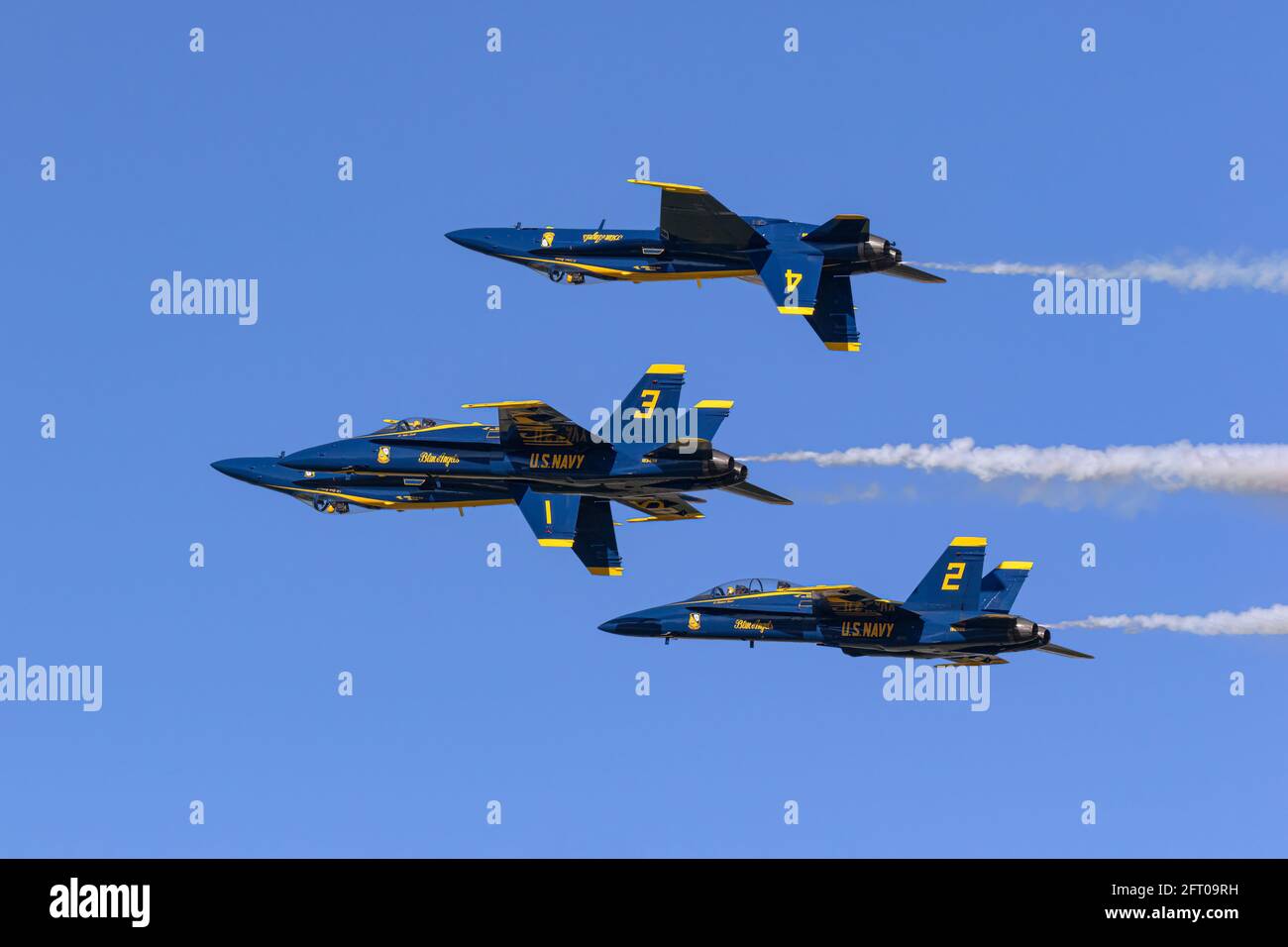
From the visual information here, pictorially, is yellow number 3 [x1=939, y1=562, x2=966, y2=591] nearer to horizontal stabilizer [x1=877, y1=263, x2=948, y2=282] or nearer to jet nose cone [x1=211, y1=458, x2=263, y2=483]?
horizontal stabilizer [x1=877, y1=263, x2=948, y2=282]

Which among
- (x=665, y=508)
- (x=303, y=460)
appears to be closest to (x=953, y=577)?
(x=665, y=508)

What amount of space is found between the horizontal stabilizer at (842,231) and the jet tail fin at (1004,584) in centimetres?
1376

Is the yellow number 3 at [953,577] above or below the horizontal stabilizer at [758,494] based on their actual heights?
below

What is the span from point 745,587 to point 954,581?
22.4ft

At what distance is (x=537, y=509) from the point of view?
76500 millimetres

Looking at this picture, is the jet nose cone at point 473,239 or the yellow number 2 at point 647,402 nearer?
the yellow number 2 at point 647,402

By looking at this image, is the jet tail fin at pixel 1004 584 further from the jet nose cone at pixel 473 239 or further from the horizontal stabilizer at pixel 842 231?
the jet nose cone at pixel 473 239

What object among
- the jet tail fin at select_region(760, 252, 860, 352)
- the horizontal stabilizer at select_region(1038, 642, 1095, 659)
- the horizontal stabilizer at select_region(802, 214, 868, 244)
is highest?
the horizontal stabilizer at select_region(802, 214, 868, 244)

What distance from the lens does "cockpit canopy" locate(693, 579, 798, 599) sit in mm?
81062

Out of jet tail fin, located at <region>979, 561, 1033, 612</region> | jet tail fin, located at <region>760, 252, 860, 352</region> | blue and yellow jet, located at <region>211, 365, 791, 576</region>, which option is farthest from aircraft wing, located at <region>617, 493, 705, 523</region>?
jet tail fin, located at <region>979, 561, 1033, 612</region>

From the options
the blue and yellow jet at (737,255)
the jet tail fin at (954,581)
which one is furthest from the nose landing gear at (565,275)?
the jet tail fin at (954,581)

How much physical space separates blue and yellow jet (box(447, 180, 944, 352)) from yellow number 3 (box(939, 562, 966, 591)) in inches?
319

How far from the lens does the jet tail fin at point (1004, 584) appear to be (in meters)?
84.2

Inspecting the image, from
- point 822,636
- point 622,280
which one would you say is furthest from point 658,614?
point 622,280
